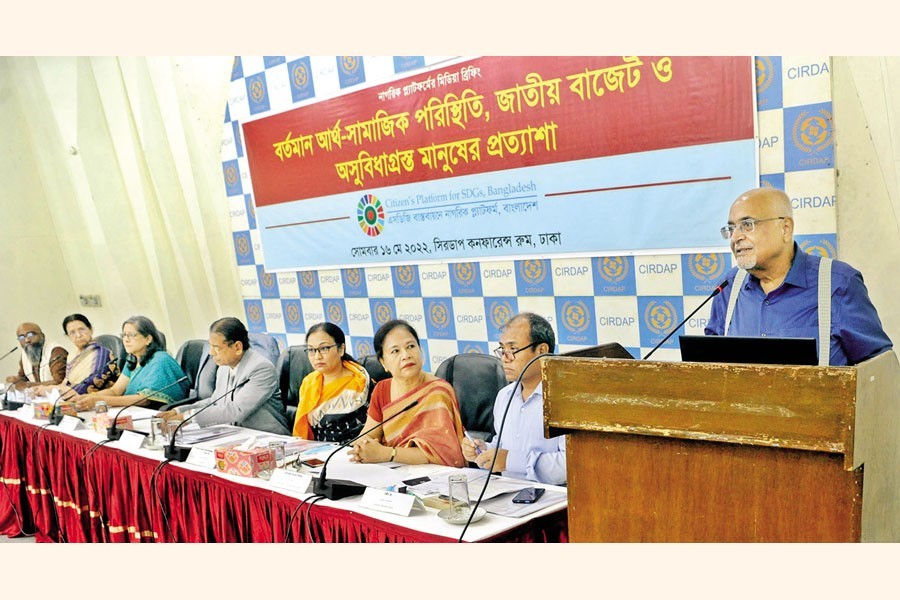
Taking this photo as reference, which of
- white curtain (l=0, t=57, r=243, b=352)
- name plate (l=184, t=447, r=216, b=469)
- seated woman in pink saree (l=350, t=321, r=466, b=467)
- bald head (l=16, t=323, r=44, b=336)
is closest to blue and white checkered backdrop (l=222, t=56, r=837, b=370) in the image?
white curtain (l=0, t=57, r=243, b=352)

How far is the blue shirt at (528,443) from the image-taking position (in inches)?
105

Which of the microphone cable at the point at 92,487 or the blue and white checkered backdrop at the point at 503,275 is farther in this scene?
the microphone cable at the point at 92,487

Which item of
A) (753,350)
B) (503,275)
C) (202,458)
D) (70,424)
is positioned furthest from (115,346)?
(753,350)

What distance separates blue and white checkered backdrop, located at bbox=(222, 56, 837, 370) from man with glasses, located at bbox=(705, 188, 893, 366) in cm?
47

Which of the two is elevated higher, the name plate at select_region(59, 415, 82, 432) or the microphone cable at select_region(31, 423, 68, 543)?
the name plate at select_region(59, 415, 82, 432)

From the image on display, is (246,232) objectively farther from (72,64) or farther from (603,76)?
(603,76)

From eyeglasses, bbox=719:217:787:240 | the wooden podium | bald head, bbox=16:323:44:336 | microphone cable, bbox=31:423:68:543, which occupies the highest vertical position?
eyeglasses, bbox=719:217:787:240

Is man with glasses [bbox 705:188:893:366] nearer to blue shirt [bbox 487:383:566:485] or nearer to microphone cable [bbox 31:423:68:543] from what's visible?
blue shirt [bbox 487:383:566:485]

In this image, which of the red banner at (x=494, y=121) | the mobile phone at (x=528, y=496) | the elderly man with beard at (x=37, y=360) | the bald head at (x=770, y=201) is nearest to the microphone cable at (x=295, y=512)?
the mobile phone at (x=528, y=496)

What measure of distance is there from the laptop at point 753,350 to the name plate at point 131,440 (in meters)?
2.57

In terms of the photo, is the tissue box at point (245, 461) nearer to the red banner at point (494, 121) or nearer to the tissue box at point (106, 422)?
the tissue box at point (106, 422)

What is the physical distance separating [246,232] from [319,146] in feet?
2.81

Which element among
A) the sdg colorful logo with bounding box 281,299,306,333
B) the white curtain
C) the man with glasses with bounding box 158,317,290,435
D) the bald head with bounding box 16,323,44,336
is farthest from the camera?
the bald head with bounding box 16,323,44,336

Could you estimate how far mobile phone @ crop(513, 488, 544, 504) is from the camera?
7.63 feet
